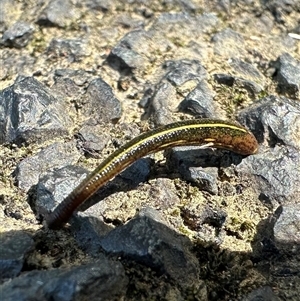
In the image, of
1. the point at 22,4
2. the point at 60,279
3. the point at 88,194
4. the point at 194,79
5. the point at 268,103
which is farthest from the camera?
the point at 22,4

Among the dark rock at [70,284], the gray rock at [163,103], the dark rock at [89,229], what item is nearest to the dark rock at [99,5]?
the gray rock at [163,103]

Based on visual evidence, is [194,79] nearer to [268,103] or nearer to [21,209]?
[268,103]

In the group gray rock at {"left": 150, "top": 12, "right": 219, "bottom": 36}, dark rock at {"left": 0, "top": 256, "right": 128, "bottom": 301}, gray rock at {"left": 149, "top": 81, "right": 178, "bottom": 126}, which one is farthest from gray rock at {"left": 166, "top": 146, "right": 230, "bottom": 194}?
gray rock at {"left": 150, "top": 12, "right": 219, "bottom": 36}

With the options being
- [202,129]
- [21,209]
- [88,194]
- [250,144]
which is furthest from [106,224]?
[250,144]

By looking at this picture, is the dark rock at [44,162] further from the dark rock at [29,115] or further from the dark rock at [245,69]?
the dark rock at [245,69]

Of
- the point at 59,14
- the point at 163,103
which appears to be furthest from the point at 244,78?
the point at 59,14

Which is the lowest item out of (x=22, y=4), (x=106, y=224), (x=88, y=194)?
(x=106, y=224)

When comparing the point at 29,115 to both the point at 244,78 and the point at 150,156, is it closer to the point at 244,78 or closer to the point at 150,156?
the point at 150,156

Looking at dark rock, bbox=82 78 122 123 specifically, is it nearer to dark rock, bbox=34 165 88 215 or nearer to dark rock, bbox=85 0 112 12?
dark rock, bbox=34 165 88 215
